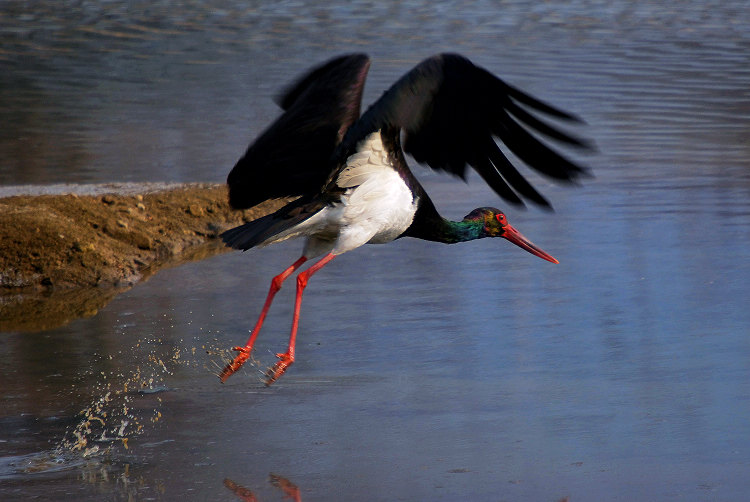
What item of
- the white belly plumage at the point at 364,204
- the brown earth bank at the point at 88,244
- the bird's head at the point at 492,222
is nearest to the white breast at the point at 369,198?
the white belly plumage at the point at 364,204

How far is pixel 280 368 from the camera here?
5531 millimetres

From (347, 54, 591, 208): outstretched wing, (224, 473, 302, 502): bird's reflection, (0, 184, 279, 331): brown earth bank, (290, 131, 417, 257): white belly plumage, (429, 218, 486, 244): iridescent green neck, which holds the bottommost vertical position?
(0, 184, 279, 331): brown earth bank

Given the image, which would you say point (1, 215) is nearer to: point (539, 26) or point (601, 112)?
point (601, 112)

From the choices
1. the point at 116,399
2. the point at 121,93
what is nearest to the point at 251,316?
the point at 116,399

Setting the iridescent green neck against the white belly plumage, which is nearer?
the white belly plumage

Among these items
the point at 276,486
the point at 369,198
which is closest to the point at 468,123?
the point at 369,198

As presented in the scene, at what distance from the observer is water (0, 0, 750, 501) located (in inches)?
183

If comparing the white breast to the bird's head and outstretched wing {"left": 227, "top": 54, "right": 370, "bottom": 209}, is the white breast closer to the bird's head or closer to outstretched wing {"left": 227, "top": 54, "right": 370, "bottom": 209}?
outstretched wing {"left": 227, "top": 54, "right": 370, "bottom": 209}

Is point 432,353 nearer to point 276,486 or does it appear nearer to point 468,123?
point 468,123

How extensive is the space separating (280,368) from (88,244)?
7.92 feet

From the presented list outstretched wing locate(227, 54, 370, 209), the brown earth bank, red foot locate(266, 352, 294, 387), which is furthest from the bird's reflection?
the brown earth bank

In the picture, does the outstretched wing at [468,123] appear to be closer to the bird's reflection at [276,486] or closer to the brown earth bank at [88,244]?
the bird's reflection at [276,486]

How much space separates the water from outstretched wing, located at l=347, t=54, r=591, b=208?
35.5 inches

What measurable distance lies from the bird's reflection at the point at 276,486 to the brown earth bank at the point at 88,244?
2418 mm
